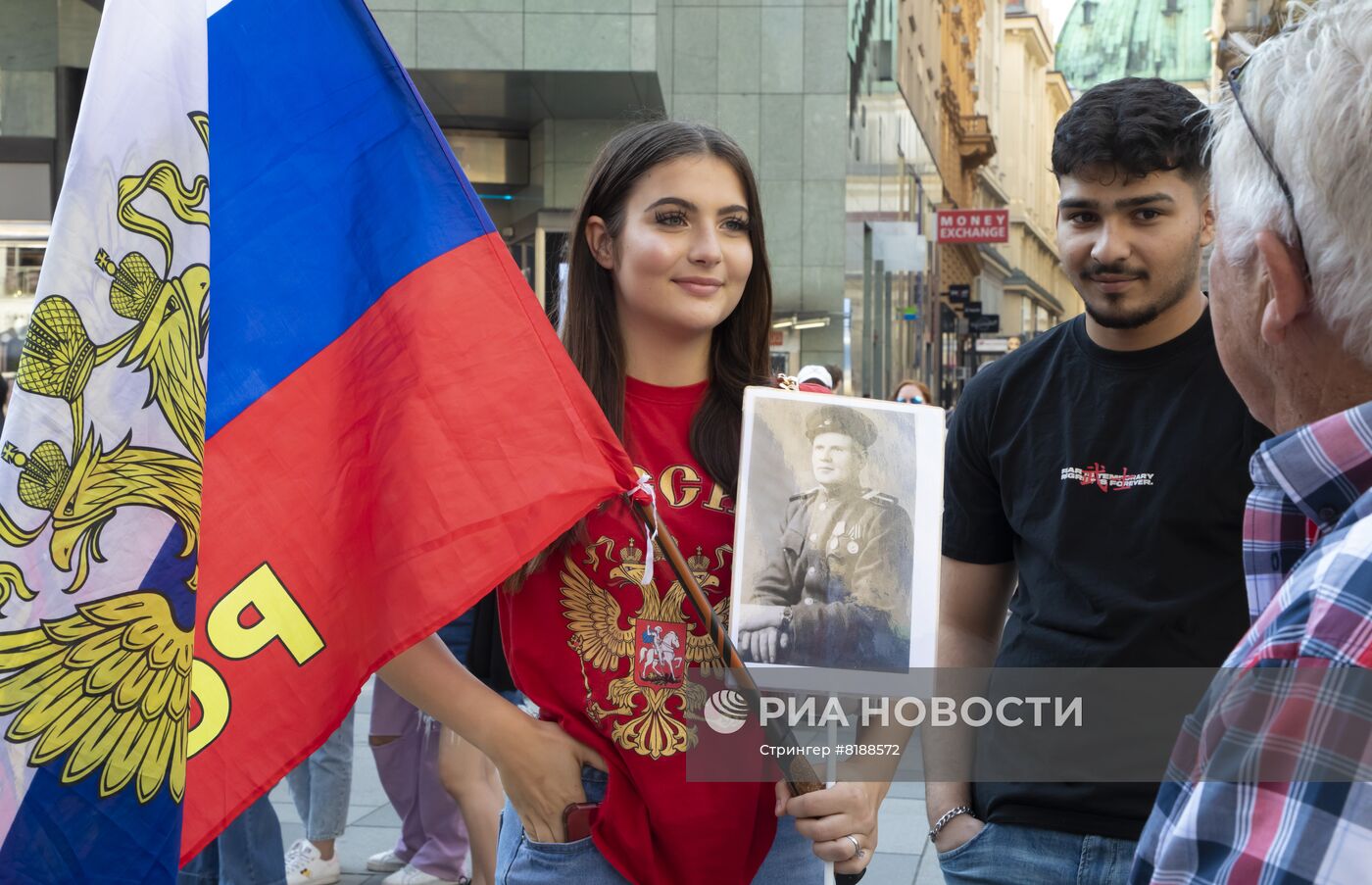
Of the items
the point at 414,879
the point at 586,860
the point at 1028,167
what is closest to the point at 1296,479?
the point at 586,860

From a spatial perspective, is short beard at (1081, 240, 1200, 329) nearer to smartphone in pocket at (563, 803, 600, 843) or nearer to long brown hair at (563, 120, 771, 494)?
long brown hair at (563, 120, 771, 494)

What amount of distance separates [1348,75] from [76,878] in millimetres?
1851

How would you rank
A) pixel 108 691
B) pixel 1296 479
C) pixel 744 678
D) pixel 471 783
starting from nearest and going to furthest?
pixel 1296 479
pixel 108 691
pixel 744 678
pixel 471 783

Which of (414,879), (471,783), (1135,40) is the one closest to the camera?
(471,783)

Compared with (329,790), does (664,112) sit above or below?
above

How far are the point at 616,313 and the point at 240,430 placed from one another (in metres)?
0.72

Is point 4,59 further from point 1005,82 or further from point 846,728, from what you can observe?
point 1005,82

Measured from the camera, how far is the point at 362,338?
235cm

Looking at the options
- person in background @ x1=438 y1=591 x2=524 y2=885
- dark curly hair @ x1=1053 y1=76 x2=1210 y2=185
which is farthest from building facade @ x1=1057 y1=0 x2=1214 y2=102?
dark curly hair @ x1=1053 y1=76 x2=1210 y2=185

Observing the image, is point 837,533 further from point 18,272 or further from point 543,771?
point 18,272

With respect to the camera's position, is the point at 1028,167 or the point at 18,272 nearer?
the point at 18,272

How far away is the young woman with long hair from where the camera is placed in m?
2.25

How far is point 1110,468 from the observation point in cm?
254

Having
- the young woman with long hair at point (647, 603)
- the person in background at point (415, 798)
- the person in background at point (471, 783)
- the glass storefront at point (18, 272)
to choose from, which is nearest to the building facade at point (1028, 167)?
the glass storefront at point (18, 272)
